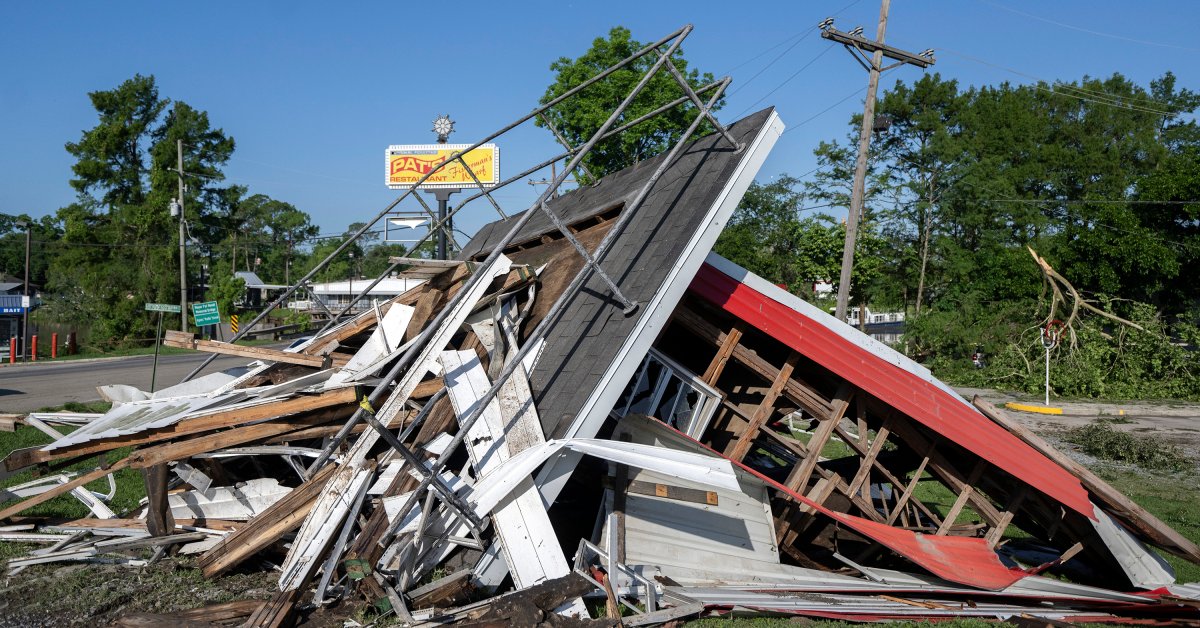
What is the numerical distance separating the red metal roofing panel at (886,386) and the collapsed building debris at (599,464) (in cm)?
2

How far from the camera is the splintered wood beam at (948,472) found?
722cm

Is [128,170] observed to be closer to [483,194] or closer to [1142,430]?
[483,194]

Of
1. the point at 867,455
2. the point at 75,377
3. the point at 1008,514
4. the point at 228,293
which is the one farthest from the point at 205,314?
the point at 228,293

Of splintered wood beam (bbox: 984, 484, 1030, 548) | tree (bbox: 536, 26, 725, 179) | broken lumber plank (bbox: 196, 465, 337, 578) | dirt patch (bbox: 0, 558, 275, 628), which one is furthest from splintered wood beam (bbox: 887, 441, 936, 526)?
tree (bbox: 536, 26, 725, 179)

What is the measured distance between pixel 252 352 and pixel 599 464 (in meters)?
3.10

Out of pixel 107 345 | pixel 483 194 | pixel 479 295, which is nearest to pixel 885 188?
pixel 483 194

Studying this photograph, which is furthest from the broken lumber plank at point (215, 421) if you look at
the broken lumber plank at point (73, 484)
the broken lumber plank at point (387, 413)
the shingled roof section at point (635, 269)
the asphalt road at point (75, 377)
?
the asphalt road at point (75, 377)

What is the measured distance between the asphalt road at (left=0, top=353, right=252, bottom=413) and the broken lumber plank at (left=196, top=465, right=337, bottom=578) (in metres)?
10.0

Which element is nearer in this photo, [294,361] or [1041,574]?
[294,361]

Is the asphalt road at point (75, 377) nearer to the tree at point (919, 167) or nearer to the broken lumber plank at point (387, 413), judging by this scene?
the broken lumber plank at point (387, 413)

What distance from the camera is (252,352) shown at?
661 cm

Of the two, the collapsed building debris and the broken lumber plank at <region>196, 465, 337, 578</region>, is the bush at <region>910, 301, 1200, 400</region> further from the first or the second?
the broken lumber plank at <region>196, 465, 337, 578</region>

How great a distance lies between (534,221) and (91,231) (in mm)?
41542

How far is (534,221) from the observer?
9.87m
